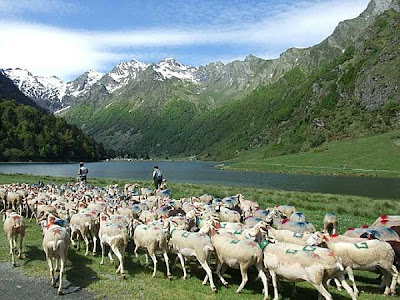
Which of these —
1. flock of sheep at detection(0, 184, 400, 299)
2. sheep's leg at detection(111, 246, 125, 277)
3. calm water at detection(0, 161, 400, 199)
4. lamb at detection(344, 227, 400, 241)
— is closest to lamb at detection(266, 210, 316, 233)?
flock of sheep at detection(0, 184, 400, 299)

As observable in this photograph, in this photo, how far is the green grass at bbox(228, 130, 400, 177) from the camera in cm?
12019

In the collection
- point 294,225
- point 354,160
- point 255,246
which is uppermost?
point 255,246

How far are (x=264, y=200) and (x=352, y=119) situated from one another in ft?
566

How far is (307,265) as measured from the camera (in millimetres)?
11938

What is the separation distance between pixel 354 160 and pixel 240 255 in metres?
133

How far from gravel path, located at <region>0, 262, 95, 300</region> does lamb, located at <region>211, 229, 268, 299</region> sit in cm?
502

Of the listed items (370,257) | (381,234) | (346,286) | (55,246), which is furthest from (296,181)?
(55,246)

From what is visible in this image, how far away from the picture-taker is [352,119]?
19412cm

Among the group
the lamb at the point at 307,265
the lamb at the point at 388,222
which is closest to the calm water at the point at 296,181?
the lamb at the point at 388,222

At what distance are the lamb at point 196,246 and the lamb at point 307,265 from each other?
2.55 m

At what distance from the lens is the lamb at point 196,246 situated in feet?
47.6

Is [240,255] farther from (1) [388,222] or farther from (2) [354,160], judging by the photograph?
(2) [354,160]

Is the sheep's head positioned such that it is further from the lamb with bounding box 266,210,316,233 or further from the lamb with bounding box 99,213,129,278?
the lamb with bounding box 99,213,129,278

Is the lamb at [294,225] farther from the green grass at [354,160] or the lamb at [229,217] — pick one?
the green grass at [354,160]
